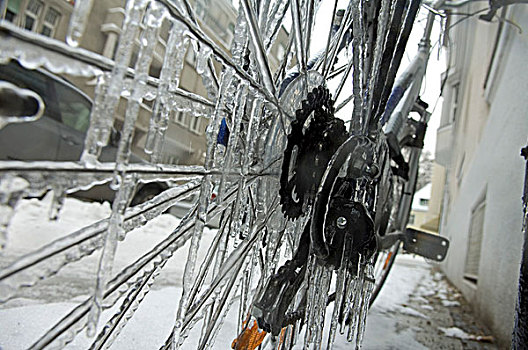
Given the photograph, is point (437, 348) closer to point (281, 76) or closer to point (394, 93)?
point (394, 93)

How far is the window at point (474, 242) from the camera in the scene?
365 cm

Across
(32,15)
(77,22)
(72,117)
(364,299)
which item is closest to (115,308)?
(364,299)

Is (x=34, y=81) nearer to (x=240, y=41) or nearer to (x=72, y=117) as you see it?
(x=72, y=117)

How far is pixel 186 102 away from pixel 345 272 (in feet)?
1.63

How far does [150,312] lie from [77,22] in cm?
143

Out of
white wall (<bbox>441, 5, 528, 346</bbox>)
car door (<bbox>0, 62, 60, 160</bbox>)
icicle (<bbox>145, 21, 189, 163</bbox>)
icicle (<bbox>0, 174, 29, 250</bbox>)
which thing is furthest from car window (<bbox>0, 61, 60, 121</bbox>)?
white wall (<bbox>441, 5, 528, 346</bbox>)

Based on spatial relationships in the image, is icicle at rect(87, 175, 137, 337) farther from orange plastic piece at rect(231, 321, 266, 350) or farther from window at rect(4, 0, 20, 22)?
window at rect(4, 0, 20, 22)

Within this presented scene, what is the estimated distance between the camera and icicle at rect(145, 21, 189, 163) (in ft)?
1.49

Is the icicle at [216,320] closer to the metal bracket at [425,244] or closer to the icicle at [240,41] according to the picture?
the icicle at [240,41]

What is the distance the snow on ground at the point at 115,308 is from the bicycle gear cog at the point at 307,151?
0.45 meters

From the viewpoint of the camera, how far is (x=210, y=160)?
62 cm

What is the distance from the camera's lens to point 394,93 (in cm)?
143

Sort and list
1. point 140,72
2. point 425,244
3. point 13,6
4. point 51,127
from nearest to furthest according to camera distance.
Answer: point 140,72
point 13,6
point 425,244
point 51,127

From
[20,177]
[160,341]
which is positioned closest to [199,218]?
[20,177]
